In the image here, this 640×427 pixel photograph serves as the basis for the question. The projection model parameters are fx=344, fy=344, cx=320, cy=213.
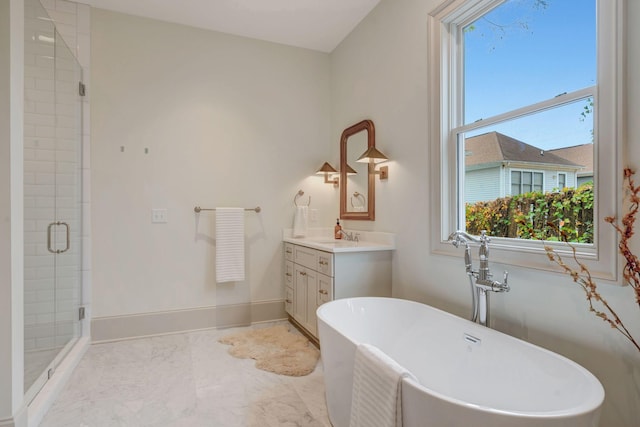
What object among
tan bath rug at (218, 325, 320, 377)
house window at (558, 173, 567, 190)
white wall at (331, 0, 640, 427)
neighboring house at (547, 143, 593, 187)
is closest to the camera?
white wall at (331, 0, 640, 427)

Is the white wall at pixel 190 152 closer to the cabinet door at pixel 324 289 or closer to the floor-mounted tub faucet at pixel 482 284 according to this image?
the cabinet door at pixel 324 289

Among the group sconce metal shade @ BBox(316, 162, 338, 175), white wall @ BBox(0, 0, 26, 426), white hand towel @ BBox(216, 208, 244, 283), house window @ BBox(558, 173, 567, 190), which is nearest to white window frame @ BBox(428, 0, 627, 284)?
house window @ BBox(558, 173, 567, 190)

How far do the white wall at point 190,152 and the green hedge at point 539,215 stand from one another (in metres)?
1.82

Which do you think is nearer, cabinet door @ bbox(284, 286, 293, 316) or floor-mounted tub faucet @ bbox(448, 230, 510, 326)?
floor-mounted tub faucet @ bbox(448, 230, 510, 326)

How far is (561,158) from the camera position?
1.63m

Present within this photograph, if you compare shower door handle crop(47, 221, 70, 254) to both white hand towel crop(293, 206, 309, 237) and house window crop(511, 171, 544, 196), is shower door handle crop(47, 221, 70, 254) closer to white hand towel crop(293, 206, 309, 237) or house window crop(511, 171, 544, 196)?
white hand towel crop(293, 206, 309, 237)

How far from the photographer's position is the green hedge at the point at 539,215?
153 cm

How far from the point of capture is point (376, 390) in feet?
4.16

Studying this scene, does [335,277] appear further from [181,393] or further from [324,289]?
[181,393]

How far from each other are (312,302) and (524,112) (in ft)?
6.37

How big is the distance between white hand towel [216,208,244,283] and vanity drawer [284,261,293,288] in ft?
1.43

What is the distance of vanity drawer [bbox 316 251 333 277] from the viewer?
8.05 feet

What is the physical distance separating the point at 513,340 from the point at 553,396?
0.81 ft

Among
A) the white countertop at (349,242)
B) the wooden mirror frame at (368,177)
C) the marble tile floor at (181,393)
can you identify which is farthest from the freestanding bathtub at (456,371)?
the wooden mirror frame at (368,177)
